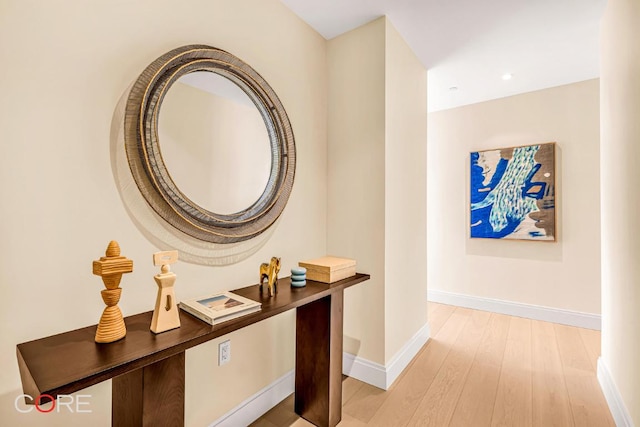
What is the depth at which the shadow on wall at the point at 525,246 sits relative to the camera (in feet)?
10.2

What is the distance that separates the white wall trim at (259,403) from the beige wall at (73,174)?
74 mm

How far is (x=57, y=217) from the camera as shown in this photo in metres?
1.02

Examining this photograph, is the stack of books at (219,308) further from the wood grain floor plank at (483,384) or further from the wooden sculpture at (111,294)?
the wood grain floor plank at (483,384)

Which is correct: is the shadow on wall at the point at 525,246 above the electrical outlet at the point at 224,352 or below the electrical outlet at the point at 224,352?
above

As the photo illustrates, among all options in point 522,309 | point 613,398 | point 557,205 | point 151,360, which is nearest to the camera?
point 151,360

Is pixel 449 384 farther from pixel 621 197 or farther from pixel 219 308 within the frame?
pixel 219 308

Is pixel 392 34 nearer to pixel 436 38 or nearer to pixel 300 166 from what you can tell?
pixel 436 38

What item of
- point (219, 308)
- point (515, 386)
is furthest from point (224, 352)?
point (515, 386)

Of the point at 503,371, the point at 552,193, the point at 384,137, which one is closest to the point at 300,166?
the point at 384,137

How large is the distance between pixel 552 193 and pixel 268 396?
10.6ft

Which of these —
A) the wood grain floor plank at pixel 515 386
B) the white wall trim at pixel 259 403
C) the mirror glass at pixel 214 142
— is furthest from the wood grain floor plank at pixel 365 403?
the mirror glass at pixel 214 142

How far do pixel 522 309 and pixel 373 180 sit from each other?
8.08 feet

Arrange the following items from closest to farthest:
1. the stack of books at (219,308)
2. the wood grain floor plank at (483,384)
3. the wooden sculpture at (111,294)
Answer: the wooden sculpture at (111,294), the stack of books at (219,308), the wood grain floor plank at (483,384)

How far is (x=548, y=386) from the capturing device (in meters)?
2.00
